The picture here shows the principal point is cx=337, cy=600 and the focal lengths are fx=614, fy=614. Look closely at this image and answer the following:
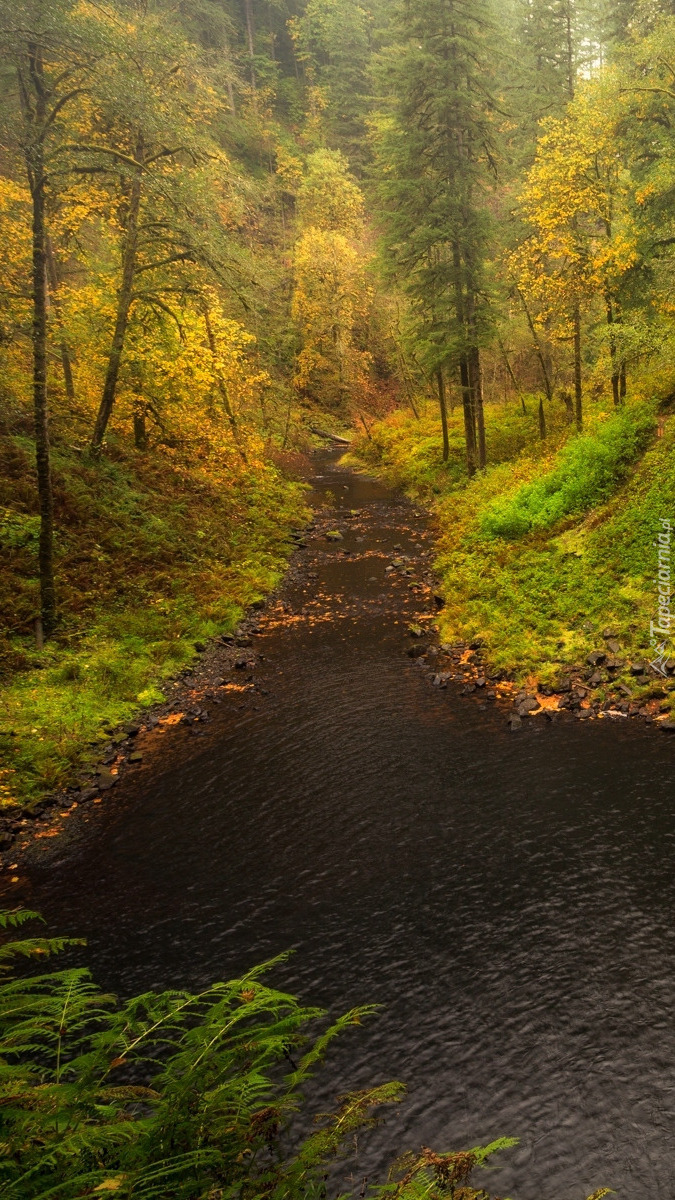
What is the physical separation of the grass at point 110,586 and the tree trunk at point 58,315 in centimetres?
282

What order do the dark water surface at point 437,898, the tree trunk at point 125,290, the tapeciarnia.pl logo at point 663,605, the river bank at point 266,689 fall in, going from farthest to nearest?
1. the tree trunk at point 125,290
2. the tapeciarnia.pl logo at point 663,605
3. the river bank at point 266,689
4. the dark water surface at point 437,898

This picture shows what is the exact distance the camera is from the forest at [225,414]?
21.4ft

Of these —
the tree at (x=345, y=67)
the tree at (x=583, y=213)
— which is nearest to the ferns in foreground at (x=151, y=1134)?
the tree at (x=583, y=213)

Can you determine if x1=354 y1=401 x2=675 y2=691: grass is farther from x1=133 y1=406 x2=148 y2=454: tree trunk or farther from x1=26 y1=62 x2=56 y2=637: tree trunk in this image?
x1=133 y1=406 x2=148 y2=454: tree trunk

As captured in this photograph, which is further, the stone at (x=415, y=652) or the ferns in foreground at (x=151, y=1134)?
the stone at (x=415, y=652)

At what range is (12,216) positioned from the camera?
17703 mm

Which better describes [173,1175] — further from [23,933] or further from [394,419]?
[394,419]

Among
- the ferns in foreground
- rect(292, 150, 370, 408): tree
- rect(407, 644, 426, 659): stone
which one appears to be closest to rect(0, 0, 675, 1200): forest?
the ferns in foreground

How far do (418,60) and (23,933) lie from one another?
2962 cm

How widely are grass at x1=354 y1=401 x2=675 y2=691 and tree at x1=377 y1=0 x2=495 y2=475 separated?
18.4 feet

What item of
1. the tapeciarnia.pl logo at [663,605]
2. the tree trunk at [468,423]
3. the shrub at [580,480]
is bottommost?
the tapeciarnia.pl logo at [663,605]

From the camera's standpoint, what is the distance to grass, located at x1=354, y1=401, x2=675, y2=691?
14.8 metres

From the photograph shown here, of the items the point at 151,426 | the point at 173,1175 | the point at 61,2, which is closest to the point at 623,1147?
the point at 173,1175

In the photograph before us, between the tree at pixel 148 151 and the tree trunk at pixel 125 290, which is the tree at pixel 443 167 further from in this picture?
the tree trunk at pixel 125 290
